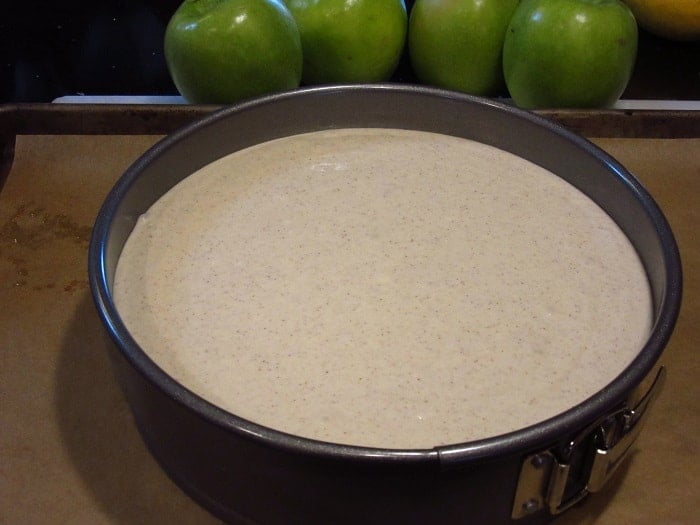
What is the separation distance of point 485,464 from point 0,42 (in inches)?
43.4

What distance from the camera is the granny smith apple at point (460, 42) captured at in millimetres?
1093

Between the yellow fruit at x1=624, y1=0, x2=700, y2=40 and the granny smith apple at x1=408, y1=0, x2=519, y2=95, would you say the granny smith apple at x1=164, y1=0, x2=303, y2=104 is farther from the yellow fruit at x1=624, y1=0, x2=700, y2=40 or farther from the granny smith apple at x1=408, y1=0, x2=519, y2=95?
the yellow fruit at x1=624, y1=0, x2=700, y2=40

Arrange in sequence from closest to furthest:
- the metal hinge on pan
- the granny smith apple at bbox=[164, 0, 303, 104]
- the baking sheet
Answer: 1. the metal hinge on pan
2. the baking sheet
3. the granny smith apple at bbox=[164, 0, 303, 104]

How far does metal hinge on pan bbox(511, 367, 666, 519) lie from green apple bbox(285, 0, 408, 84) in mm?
633

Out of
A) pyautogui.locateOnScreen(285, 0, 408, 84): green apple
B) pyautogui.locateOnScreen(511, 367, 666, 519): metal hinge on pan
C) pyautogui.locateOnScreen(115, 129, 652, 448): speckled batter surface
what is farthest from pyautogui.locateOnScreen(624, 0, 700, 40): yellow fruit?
pyautogui.locateOnScreen(511, 367, 666, 519): metal hinge on pan

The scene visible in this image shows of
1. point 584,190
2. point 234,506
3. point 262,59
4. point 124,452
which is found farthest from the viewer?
point 262,59

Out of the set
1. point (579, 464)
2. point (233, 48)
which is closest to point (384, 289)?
point (579, 464)

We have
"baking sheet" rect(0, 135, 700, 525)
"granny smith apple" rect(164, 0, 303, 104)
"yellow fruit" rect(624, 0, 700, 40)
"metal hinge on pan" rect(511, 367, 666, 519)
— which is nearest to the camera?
"metal hinge on pan" rect(511, 367, 666, 519)

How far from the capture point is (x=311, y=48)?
1.11 metres

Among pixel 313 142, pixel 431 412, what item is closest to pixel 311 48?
pixel 313 142

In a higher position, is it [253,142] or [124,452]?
[253,142]

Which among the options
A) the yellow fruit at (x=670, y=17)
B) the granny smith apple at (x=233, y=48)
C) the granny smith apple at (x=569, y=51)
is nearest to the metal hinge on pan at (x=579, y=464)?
the granny smith apple at (x=569, y=51)

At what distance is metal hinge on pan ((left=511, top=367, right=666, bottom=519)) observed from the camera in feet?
1.92

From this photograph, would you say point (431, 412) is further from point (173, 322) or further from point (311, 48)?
point (311, 48)
